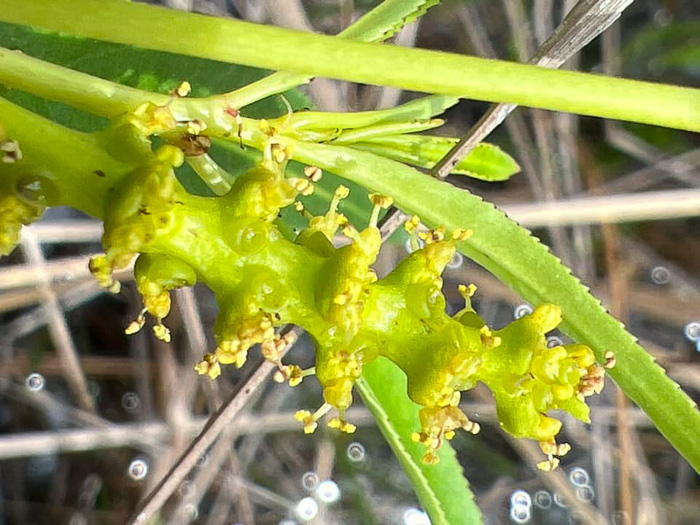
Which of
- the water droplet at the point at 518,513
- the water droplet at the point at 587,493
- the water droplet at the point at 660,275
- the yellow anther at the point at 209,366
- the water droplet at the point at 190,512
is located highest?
the water droplet at the point at 660,275

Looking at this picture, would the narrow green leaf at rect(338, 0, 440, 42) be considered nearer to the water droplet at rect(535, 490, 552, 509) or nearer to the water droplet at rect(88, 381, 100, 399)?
the water droplet at rect(88, 381, 100, 399)

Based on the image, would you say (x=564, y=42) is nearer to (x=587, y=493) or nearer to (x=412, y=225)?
(x=412, y=225)

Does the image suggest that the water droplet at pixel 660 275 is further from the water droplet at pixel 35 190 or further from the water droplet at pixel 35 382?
the water droplet at pixel 35 190

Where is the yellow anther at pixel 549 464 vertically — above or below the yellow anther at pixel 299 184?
below

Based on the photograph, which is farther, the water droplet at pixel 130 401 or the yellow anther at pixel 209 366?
the water droplet at pixel 130 401

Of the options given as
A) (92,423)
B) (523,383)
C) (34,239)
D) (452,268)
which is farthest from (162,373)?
(523,383)

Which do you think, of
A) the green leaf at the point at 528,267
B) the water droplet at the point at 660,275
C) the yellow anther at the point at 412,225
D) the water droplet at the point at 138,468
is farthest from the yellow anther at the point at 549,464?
the water droplet at the point at 660,275

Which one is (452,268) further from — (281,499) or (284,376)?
(284,376)
